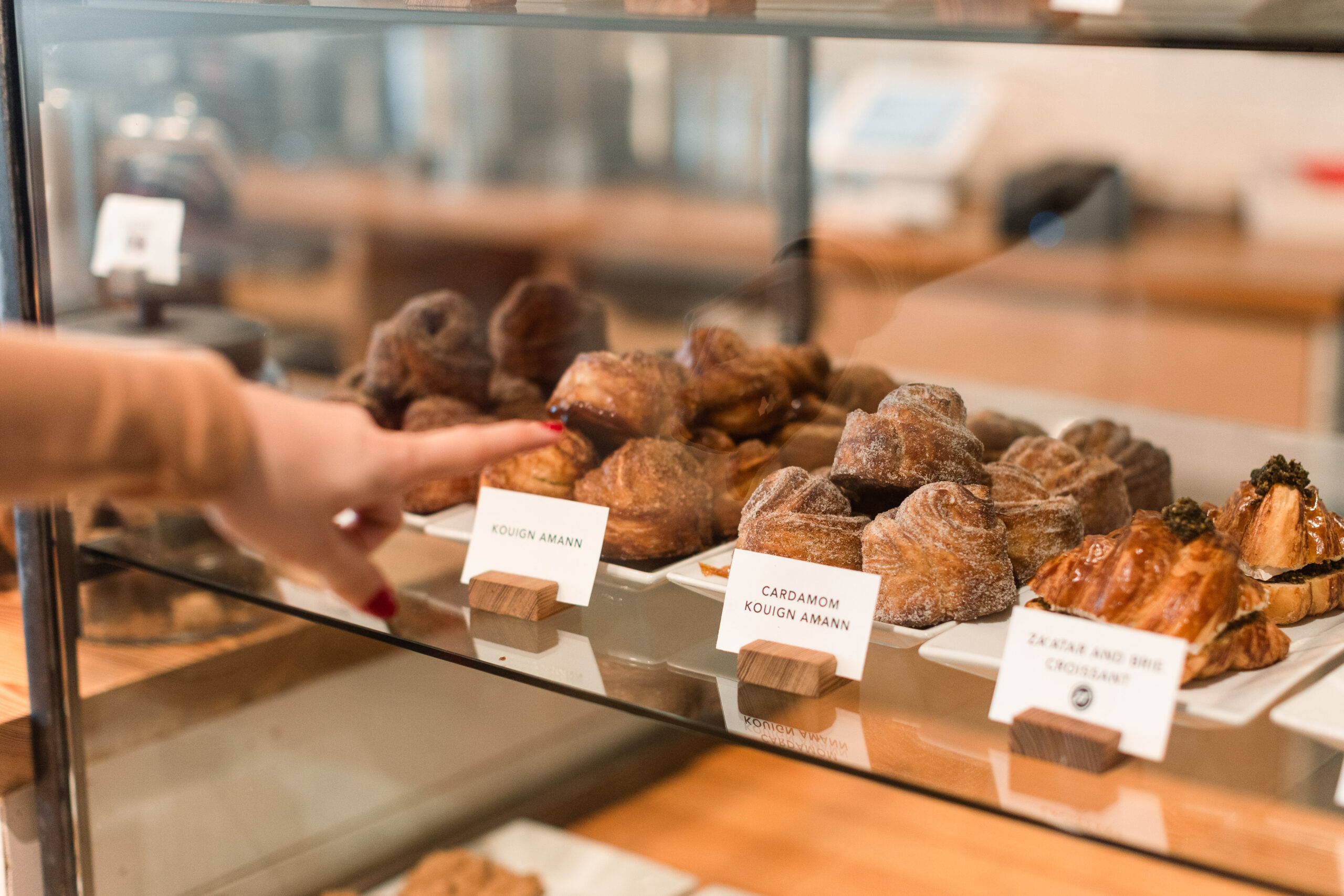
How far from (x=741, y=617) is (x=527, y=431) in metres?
0.25

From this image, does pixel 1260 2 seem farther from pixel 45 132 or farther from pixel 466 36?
pixel 466 36

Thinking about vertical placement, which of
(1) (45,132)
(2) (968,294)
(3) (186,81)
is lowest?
(2) (968,294)

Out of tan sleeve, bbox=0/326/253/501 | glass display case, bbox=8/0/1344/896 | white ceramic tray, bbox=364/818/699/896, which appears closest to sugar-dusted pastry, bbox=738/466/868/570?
glass display case, bbox=8/0/1344/896

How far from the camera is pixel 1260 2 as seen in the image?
2.43 ft

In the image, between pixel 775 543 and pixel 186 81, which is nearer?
pixel 775 543

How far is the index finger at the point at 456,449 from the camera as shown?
0.62 meters

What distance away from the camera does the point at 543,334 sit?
1.27m

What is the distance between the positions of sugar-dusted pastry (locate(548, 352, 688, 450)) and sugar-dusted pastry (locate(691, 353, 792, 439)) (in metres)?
0.04

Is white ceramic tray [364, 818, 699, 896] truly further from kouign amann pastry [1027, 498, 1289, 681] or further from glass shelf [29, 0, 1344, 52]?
glass shelf [29, 0, 1344, 52]

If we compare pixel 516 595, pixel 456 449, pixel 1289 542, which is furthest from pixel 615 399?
pixel 1289 542

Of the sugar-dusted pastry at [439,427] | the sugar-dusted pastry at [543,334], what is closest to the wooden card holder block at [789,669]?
the sugar-dusted pastry at [439,427]

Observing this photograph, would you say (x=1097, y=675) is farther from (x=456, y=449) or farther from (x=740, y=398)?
(x=740, y=398)

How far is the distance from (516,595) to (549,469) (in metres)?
0.12

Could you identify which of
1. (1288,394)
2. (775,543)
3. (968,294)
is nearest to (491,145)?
(968,294)
